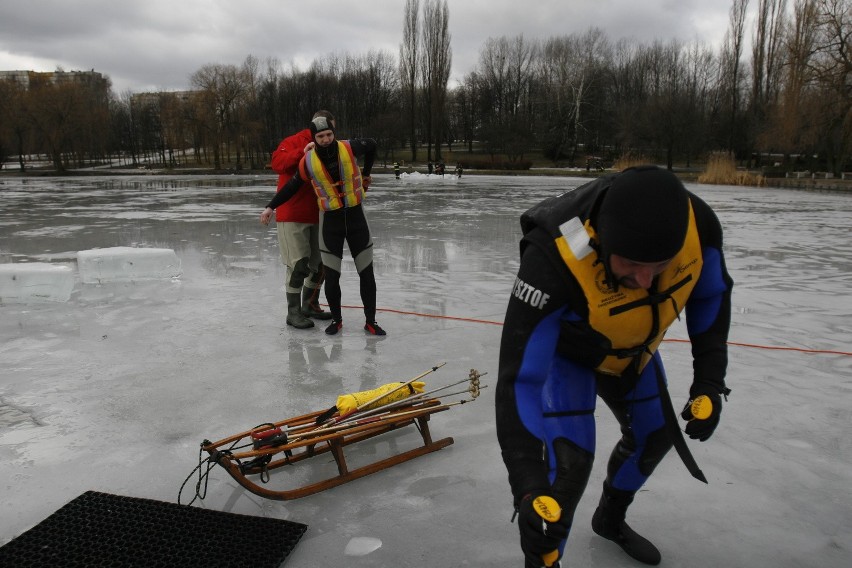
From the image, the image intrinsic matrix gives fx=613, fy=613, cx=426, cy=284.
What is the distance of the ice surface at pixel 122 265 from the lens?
7238 millimetres

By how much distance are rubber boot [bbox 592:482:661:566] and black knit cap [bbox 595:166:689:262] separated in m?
1.15

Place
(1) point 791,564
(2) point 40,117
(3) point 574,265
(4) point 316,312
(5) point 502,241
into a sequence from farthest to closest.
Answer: (2) point 40,117 → (5) point 502,241 → (4) point 316,312 → (1) point 791,564 → (3) point 574,265

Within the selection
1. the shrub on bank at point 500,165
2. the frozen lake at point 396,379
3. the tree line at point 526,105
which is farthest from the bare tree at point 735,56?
the frozen lake at point 396,379

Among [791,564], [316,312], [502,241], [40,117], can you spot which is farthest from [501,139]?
[791,564]

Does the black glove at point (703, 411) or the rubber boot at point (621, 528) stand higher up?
the black glove at point (703, 411)

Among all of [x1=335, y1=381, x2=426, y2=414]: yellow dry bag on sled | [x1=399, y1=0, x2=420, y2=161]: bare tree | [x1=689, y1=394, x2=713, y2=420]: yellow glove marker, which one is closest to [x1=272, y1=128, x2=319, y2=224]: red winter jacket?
[x1=335, y1=381, x2=426, y2=414]: yellow dry bag on sled

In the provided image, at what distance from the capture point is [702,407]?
2035 mm

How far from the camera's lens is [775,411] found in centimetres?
374

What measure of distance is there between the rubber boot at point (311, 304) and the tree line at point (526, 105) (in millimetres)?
32507

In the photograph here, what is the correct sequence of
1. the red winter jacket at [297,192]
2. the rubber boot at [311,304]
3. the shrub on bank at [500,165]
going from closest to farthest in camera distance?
the red winter jacket at [297,192] → the rubber boot at [311,304] → the shrub on bank at [500,165]

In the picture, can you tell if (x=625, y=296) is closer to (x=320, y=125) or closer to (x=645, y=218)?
(x=645, y=218)

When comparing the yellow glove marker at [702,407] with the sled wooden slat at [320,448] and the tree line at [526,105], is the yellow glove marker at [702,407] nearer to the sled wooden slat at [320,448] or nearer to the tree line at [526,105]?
the sled wooden slat at [320,448]

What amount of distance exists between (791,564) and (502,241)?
28.4ft

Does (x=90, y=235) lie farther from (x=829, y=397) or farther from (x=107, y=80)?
(x=107, y=80)
